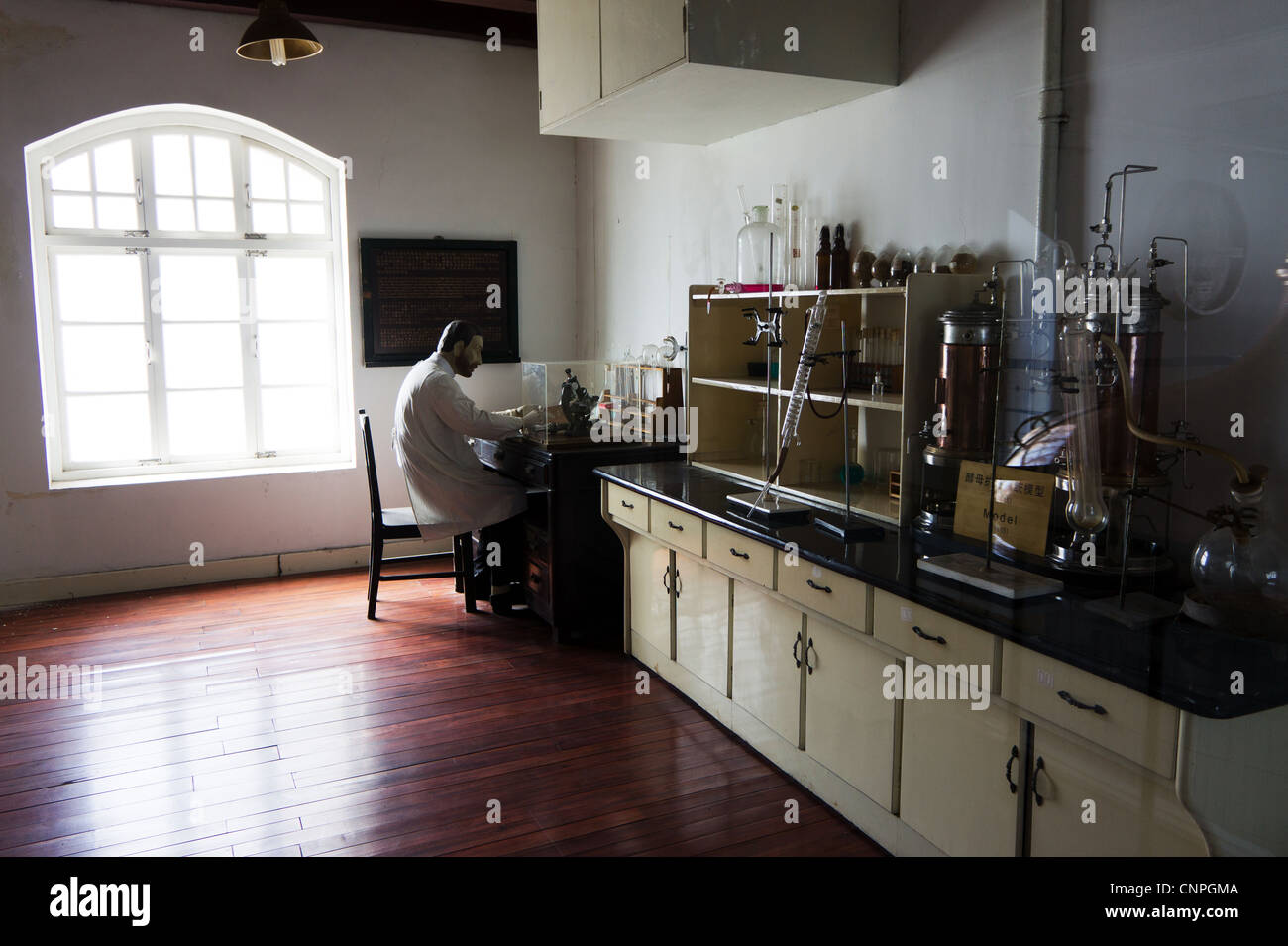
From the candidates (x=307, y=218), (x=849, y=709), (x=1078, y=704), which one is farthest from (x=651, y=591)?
(x=307, y=218)

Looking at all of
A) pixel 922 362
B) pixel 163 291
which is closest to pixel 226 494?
pixel 163 291

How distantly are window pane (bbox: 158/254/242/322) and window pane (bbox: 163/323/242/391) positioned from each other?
2.3 inches

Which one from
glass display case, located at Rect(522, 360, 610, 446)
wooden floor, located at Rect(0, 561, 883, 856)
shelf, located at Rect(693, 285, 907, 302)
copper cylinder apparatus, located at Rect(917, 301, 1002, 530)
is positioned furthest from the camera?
glass display case, located at Rect(522, 360, 610, 446)

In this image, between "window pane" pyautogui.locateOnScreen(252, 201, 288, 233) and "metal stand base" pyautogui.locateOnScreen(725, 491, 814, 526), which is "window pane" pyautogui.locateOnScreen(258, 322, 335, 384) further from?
"metal stand base" pyautogui.locateOnScreen(725, 491, 814, 526)

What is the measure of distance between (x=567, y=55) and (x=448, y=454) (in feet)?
5.95

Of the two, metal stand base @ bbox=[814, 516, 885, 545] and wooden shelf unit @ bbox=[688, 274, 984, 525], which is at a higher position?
wooden shelf unit @ bbox=[688, 274, 984, 525]

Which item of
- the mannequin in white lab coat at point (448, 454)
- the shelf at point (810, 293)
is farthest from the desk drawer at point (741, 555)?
the mannequin in white lab coat at point (448, 454)

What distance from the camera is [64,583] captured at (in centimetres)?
505

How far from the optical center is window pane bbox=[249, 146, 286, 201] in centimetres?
538

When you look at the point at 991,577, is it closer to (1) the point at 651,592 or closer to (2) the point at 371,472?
(1) the point at 651,592

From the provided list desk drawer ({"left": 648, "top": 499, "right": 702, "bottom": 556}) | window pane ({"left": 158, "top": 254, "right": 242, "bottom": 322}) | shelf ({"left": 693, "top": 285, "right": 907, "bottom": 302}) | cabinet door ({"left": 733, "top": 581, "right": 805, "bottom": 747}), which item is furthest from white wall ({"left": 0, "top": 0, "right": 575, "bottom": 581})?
cabinet door ({"left": 733, "top": 581, "right": 805, "bottom": 747})

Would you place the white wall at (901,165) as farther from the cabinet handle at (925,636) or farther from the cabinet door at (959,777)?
the cabinet door at (959,777)
